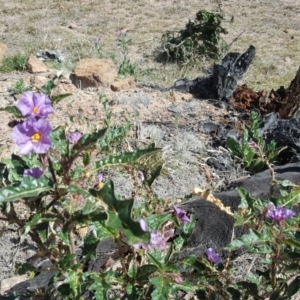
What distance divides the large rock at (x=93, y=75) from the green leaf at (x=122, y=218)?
143 inches

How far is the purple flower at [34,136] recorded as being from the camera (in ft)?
3.92

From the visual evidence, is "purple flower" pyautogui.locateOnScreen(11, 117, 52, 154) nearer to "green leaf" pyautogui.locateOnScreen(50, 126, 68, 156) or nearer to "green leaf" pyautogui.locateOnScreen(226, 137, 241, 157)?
"green leaf" pyautogui.locateOnScreen(50, 126, 68, 156)

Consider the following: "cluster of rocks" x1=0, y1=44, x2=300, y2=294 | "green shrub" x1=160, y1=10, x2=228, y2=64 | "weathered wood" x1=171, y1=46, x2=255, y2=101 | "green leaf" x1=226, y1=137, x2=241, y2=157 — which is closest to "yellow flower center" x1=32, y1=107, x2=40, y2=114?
"cluster of rocks" x1=0, y1=44, x2=300, y2=294

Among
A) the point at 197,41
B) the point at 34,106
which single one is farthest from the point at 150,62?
the point at 34,106

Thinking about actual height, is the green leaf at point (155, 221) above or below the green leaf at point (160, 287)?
above

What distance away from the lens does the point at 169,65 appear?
701cm

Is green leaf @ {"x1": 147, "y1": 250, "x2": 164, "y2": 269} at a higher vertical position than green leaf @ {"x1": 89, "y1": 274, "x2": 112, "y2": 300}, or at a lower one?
higher

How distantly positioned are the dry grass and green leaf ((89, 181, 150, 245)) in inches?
190

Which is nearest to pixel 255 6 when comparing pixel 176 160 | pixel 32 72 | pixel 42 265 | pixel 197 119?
pixel 32 72

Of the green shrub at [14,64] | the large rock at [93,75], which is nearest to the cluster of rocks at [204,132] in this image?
the large rock at [93,75]

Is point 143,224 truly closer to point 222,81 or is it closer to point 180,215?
point 180,215

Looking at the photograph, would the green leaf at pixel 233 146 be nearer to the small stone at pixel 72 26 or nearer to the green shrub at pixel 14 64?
the green shrub at pixel 14 64

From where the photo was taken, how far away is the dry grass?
6.90 metres

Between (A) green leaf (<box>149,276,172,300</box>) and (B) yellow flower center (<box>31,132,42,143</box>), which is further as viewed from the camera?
(A) green leaf (<box>149,276,172,300</box>)
